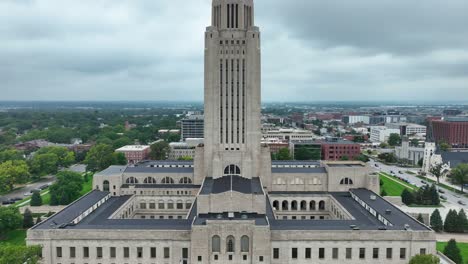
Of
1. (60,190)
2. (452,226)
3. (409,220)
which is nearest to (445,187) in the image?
(452,226)

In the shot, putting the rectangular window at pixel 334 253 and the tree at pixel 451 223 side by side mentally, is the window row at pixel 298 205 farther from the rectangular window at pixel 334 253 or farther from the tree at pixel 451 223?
the rectangular window at pixel 334 253

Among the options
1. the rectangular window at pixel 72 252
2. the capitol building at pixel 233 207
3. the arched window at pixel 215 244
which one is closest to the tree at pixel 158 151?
the capitol building at pixel 233 207

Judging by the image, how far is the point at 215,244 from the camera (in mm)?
62125

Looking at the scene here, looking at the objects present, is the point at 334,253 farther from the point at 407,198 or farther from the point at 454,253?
the point at 407,198

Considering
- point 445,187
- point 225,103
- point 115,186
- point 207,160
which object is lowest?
point 445,187

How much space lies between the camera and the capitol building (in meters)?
62.6

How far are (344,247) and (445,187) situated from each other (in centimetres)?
9145

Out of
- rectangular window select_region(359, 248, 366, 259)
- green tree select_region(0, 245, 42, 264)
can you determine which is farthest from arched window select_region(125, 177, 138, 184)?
rectangular window select_region(359, 248, 366, 259)

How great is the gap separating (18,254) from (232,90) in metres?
53.5

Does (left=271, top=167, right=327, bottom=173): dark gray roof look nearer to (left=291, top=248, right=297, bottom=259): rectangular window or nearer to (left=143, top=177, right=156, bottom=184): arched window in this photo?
→ (left=143, top=177, right=156, bottom=184): arched window

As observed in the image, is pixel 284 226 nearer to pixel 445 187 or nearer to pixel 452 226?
pixel 452 226

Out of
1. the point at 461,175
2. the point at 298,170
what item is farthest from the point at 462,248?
the point at 461,175

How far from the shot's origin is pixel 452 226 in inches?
3472

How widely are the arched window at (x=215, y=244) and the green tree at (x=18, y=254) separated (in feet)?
83.7
